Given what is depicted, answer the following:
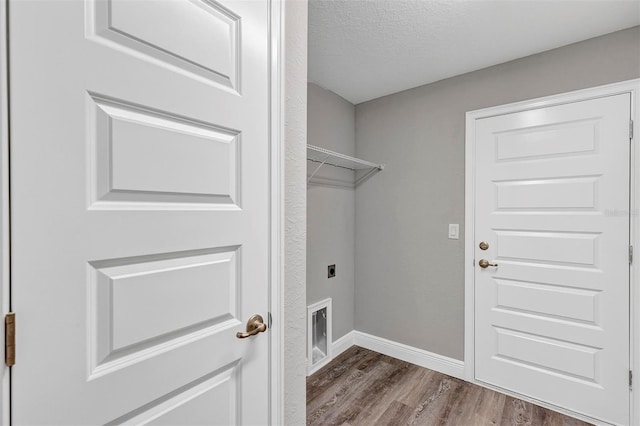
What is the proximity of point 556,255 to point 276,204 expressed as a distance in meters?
1.98

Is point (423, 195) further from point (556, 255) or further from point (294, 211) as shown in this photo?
point (294, 211)

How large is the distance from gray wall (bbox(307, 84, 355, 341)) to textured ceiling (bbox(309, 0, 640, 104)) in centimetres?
36

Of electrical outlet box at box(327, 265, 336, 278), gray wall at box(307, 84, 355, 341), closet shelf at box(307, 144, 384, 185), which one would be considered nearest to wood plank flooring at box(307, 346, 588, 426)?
gray wall at box(307, 84, 355, 341)

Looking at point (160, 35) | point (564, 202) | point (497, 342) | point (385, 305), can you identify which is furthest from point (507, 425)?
point (160, 35)

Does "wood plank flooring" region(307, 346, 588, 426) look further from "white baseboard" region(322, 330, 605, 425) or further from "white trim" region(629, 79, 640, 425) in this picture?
"white trim" region(629, 79, 640, 425)

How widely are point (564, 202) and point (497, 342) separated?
3.56 ft

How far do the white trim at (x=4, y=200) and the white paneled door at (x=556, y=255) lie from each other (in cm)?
245

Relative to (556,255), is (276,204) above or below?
above

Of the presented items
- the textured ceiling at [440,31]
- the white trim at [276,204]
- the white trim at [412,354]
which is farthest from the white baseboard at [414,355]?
the textured ceiling at [440,31]

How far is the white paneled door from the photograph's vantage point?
70.5 inches

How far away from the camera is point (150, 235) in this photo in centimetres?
72

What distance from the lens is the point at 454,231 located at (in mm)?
2352

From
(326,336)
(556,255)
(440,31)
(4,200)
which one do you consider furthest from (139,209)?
(556,255)

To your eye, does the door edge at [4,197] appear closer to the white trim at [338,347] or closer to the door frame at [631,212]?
the white trim at [338,347]
